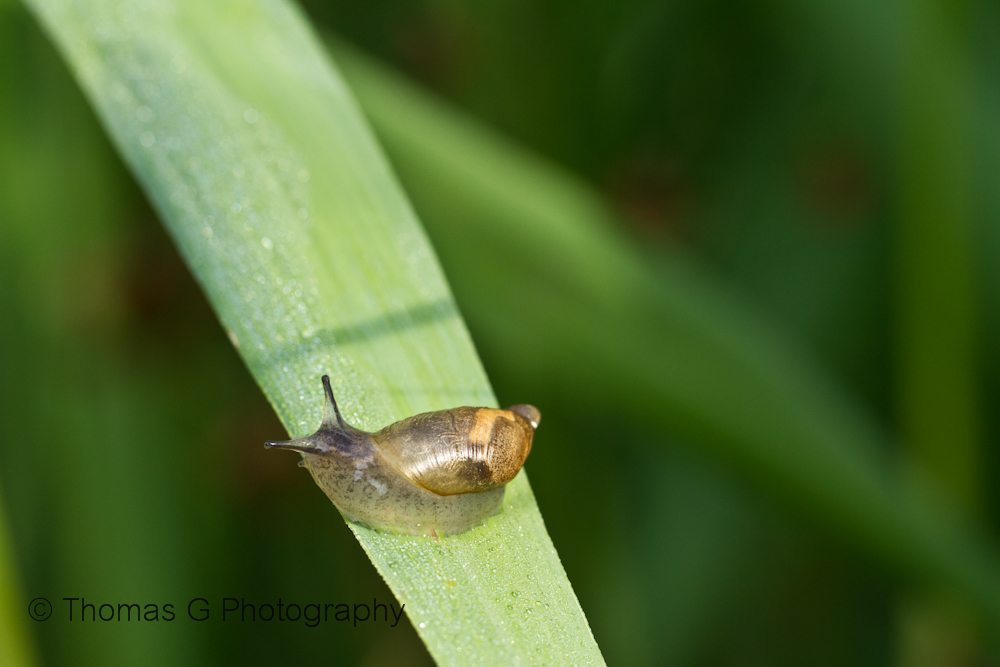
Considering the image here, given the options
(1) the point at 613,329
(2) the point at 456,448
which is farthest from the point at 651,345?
(2) the point at 456,448

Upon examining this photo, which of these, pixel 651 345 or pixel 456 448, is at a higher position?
pixel 651 345

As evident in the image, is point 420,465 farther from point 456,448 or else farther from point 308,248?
point 308,248

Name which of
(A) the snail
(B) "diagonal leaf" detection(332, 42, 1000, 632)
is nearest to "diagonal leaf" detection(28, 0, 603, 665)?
(A) the snail

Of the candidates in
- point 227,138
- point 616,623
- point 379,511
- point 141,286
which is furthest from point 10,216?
point 616,623

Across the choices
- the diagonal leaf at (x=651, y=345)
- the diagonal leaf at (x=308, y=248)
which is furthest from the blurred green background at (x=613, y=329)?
the diagonal leaf at (x=308, y=248)

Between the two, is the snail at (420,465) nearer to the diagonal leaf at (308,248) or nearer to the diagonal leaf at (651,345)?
the diagonal leaf at (308,248)

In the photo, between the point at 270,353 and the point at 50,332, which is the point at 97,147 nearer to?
the point at 50,332
